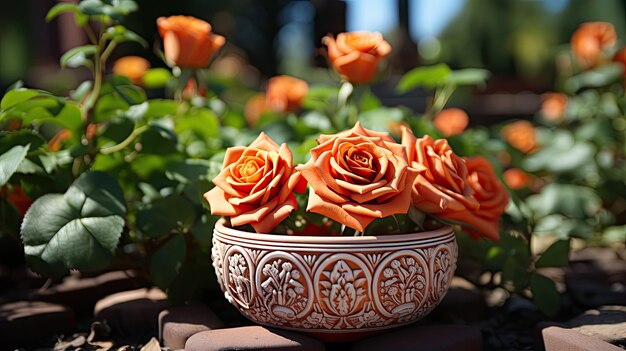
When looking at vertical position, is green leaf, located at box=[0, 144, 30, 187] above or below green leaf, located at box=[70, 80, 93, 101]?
below

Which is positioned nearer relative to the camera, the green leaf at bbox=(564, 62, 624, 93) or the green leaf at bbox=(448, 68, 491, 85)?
the green leaf at bbox=(448, 68, 491, 85)

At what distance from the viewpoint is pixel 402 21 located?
24.4ft

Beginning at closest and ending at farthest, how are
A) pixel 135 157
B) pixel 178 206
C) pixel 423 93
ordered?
pixel 178 206, pixel 135 157, pixel 423 93

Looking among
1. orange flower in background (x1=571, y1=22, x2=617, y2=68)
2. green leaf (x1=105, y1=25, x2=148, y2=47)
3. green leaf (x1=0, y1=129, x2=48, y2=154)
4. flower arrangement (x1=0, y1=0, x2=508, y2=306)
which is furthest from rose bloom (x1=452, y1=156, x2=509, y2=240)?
orange flower in background (x1=571, y1=22, x2=617, y2=68)

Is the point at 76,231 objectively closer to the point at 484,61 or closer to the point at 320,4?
the point at 320,4

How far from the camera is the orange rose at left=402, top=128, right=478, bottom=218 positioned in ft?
3.55

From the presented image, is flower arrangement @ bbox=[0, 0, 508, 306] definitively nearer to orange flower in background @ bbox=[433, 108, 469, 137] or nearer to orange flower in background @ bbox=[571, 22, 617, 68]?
orange flower in background @ bbox=[433, 108, 469, 137]

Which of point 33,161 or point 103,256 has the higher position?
point 33,161

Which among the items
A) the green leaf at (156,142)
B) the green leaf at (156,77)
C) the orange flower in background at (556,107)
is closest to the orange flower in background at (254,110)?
the green leaf at (156,77)

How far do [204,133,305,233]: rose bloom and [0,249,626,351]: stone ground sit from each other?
0.19 metres

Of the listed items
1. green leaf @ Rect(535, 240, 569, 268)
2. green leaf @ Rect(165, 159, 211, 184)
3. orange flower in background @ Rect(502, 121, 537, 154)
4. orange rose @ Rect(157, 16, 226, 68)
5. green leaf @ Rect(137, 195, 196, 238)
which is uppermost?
orange rose @ Rect(157, 16, 226, 68)

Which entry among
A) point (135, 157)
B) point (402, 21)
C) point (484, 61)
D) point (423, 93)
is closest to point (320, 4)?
point (402, 21)

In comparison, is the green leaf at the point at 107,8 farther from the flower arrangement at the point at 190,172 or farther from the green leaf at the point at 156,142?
the green leaf at the point at 156,142

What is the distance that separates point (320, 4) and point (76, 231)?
6.33 m
